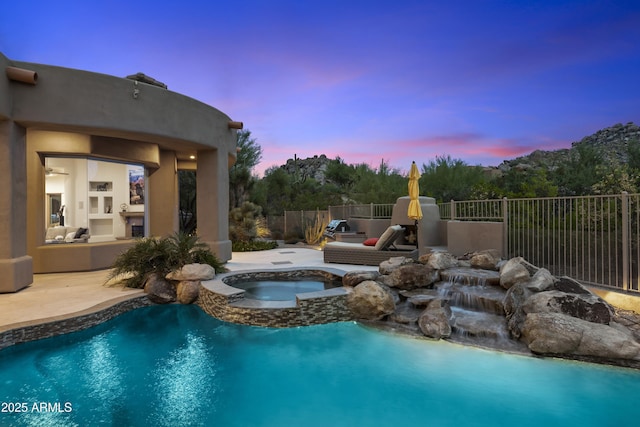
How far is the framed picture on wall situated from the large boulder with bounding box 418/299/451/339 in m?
8.71

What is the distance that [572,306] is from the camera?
474 centimetres

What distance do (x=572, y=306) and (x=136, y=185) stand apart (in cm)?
1063

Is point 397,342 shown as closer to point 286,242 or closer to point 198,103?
point 198,103

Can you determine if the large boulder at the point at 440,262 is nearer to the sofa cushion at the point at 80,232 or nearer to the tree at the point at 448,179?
the sofa cushion at the point at 80,232

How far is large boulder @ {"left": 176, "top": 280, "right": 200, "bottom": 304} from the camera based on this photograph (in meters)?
6.55

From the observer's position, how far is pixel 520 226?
741 centimetres

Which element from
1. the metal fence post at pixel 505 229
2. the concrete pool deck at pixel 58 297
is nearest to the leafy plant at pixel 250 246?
the concrete pool deck at pixel 58 297

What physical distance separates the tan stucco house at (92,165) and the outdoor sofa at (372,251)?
3262mm

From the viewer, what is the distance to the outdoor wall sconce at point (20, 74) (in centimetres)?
627

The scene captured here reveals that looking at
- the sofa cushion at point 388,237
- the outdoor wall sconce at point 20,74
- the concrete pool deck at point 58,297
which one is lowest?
the concrete pool deck at point 58,297

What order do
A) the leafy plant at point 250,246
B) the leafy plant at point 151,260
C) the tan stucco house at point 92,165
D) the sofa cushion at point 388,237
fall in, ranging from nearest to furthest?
the tan stucco house at point 92,165
the leafy plant at point 151,260
the sofa cushion at point 388,237
the leafy plant at point 250,246

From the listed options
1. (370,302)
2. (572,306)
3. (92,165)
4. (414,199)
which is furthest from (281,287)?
(92,165)

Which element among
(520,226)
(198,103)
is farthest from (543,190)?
(198,103)

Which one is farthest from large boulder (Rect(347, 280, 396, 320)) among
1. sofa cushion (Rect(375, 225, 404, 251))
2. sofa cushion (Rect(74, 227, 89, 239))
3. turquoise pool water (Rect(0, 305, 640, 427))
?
sofa cushion (Rect(74, 227, 89, 239))
